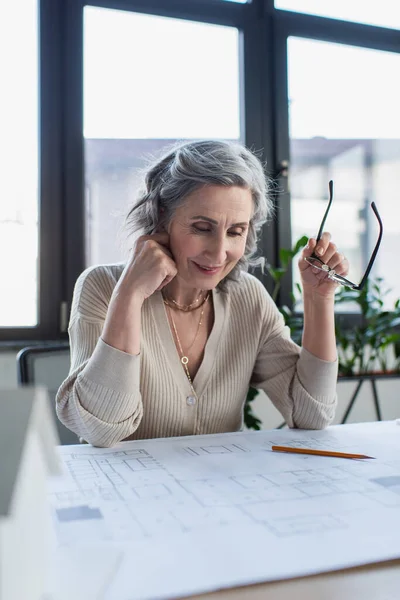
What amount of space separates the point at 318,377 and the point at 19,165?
1585mm

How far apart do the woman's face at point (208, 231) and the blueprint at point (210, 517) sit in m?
0.42

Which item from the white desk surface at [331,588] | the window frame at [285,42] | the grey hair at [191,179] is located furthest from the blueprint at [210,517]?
the window frame at [285,42]

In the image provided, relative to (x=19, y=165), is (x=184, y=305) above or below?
below

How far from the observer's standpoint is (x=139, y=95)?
7.95ft

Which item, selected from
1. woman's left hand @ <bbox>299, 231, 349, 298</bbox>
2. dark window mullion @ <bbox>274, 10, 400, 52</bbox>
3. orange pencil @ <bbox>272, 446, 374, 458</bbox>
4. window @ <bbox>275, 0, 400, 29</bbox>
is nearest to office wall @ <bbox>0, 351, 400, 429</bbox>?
woman's left hand @ <bbox>299, 231, 349, 298</bbox>

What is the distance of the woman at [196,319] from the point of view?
3.64 feet

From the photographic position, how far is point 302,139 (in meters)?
2.69

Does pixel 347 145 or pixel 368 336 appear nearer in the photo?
pixel 368 336

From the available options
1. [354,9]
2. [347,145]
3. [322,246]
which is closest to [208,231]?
[322,246]

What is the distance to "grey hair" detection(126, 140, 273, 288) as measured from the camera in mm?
1194

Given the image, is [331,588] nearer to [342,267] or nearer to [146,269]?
[146,269]

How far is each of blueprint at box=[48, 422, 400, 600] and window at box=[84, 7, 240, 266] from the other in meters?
1.59

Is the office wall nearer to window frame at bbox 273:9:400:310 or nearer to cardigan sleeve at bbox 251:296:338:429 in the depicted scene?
window frame at bbox 273:9:400:310

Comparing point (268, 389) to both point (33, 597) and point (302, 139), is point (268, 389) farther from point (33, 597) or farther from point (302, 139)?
point (302, 139)
